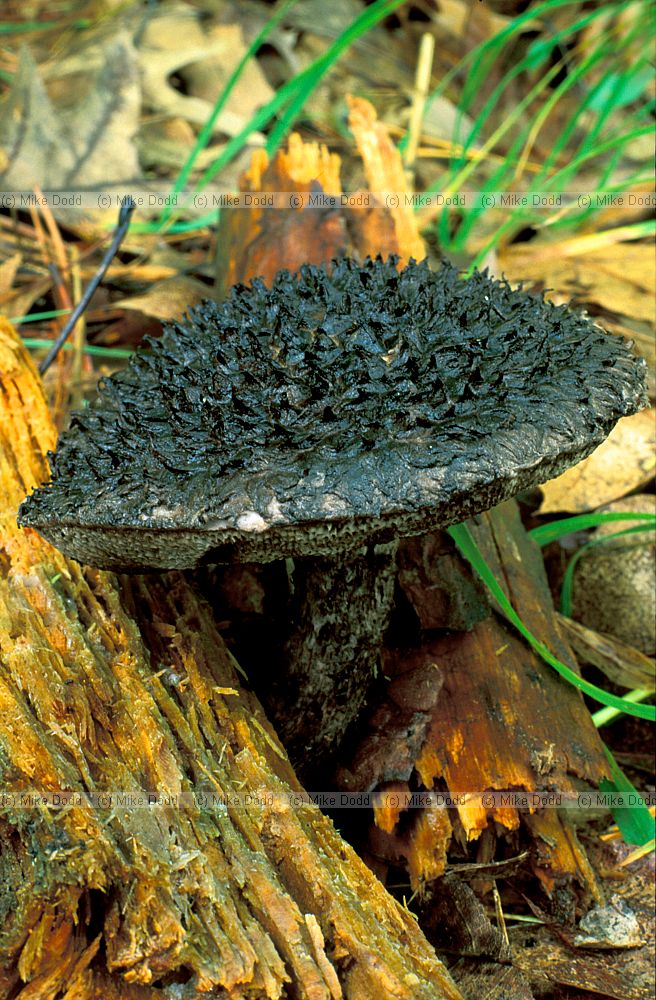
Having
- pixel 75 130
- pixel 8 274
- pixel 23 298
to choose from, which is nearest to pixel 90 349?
pixel 23 298

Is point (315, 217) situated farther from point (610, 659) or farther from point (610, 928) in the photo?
point (610, 928)

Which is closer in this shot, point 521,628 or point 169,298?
point 521,628

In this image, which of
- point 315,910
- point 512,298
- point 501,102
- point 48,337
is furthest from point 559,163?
point 315,910

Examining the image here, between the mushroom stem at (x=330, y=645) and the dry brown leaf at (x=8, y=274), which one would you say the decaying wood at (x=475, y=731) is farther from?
the dry brown leaf at (x=8, y=274)

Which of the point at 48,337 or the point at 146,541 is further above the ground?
the point at 146,541

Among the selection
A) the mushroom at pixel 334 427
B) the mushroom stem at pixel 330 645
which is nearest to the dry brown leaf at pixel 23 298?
the mushroom at pixel 334 427

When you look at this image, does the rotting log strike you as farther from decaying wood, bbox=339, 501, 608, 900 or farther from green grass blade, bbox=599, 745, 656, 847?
green grass blade, bbox=599, 745, 656, 847

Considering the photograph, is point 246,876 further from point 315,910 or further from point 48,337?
point 48,337
